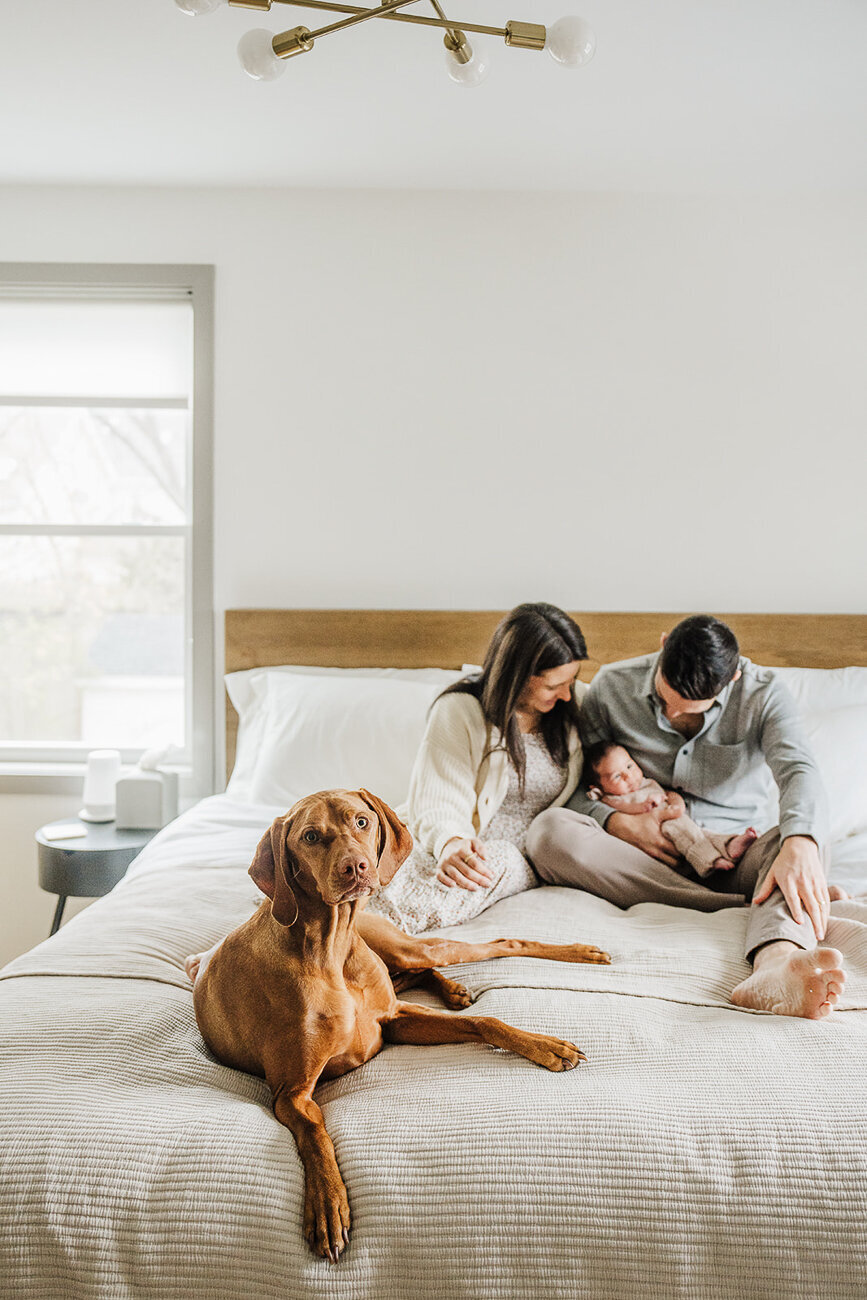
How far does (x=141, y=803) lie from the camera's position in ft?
7.94

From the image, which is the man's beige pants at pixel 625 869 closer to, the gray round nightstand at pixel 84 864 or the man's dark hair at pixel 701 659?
the man's dark hair at pixel 701 659

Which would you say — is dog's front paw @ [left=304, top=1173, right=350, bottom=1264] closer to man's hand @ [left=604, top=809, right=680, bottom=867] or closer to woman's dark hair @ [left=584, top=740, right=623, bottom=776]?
man's hand @ [left=604, top=809, right=680, bottom=867]

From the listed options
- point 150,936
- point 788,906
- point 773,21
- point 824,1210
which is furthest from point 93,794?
point 773,21

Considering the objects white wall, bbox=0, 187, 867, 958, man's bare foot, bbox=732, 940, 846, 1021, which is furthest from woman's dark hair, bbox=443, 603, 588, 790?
white wall, bbox=0, 187, 867, 958

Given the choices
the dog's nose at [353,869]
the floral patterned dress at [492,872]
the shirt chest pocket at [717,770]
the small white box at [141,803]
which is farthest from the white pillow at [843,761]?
the small white box at [141,803]

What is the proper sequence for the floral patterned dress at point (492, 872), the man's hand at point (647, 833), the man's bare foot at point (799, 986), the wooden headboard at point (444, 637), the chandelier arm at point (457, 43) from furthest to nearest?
1. the wooden headboard at point (444, 637)
2. the man's hand at point (647, 833)
3. the floral patterned dress at point (492, 872)
4. the chandelier arm at point (457, 43)
5. the man's bare foot at point (799, 986)

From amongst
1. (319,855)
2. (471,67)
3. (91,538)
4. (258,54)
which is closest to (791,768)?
(319,855)

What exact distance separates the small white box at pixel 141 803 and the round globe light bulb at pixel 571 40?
190cm

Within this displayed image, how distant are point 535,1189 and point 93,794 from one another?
1903mm

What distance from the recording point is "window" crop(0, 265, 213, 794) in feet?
9.12

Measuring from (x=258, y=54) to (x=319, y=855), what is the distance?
3.72 ft

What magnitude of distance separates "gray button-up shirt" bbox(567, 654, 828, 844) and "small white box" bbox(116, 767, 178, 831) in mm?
1161

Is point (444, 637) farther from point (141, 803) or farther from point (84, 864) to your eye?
point (84, 864)

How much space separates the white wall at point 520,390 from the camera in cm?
264
